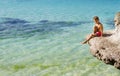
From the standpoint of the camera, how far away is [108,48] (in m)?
10.8

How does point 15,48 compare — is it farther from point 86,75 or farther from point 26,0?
point 26,0

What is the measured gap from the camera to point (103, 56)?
11.0 meters

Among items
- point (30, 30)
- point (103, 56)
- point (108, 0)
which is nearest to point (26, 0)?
point (108, 0)

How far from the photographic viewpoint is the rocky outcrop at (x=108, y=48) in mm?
10344

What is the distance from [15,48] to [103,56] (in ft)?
16.8

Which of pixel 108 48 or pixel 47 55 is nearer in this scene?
pixel 108 48

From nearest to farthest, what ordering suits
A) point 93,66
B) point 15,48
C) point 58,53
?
point 93,66, point 58,53, point 15,48

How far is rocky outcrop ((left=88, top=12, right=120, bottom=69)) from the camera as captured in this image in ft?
33.9

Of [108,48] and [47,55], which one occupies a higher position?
[108,48]

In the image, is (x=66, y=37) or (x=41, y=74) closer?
(x=41, y=74)

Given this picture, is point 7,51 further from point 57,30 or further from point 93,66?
point 57,30

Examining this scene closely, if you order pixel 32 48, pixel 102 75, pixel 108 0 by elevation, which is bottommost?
pixel 102 75

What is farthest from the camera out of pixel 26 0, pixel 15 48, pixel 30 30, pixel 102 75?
pixel 26 0

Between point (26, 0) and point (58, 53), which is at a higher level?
point (26, 0)
